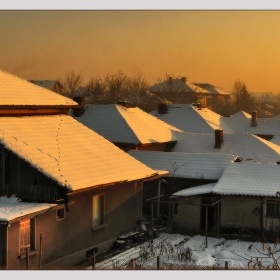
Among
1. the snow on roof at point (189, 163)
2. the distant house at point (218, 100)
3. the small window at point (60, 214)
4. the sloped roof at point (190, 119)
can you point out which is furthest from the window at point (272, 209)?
the distant house at point (218, 100)

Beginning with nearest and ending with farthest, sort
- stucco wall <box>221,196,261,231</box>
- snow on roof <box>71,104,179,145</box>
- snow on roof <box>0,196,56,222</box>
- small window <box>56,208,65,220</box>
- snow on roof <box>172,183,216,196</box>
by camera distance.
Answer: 1. snow on roof <box>0,196,56,222</box>
2. small window <box>56,208,65,220</box>
3. stucco wall <box>221,196,261,231</box>
4. snow on roof <box>172,183,216,196</box>
5. snow on roof <box>71,104,179,145</box>

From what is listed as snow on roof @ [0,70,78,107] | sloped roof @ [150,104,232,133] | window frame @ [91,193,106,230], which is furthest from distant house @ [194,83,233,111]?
window frame @ [91,193,106,230]

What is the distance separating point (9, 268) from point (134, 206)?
7104 mm

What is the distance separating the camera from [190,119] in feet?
148

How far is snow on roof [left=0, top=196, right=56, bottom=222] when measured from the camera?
15.5 meters

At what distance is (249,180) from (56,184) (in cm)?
912

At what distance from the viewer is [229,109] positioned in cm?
7931

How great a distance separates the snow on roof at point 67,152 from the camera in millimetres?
17844

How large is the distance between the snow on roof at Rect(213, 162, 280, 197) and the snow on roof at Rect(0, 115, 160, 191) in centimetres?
330

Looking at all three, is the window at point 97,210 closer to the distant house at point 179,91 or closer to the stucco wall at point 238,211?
the stucco wall at point 238,211

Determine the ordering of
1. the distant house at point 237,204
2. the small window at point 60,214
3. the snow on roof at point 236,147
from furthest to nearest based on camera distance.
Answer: the snow on roof at point 236,147, the distant house at point 237,204, the small window at point 60,214

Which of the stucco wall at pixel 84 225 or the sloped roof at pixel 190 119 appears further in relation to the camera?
the sloped roof at pixel 190 119

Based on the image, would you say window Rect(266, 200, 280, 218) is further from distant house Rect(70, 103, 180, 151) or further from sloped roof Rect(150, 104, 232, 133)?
sloped roof Rect(150, 104, 232, 133)

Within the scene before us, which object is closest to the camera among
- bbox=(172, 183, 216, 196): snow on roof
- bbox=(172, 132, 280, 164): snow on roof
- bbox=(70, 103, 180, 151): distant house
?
bbox=(172, 183, 216, 196): snow on roof
